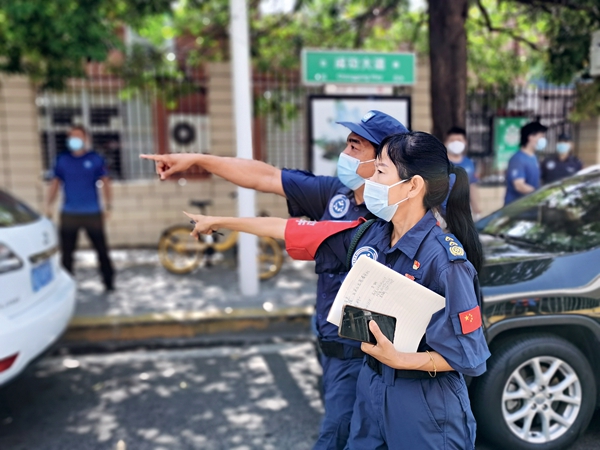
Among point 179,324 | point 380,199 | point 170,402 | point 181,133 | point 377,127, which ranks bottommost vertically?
point 170,402

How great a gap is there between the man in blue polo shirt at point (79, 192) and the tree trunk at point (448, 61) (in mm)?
3537

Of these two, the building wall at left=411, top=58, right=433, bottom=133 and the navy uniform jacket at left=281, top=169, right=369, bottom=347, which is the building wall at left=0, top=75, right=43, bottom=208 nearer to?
the building wall at left=411, top=58, right=433, bottom=133

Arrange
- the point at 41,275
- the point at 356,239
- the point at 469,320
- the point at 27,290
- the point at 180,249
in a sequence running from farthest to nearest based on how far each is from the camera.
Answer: the point at 180,249 < the point at 41,275 < the point at 27,290 < the point at 356,239 < the point at 469,320

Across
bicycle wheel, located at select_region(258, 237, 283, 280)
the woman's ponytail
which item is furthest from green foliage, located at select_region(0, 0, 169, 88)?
the woman's ponytail

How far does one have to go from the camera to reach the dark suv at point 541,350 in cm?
294

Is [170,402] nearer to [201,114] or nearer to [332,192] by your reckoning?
[332,192]

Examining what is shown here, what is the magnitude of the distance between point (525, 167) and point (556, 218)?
1.96 m

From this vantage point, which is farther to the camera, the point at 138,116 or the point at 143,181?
the point at 138,116

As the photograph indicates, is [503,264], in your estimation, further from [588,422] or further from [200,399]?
[200,399]

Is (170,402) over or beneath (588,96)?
beneath

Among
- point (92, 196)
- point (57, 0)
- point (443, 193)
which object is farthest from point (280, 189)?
point (57, 0)

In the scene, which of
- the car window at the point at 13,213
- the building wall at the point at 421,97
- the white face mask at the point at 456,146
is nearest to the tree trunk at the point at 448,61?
the white face mask at the point at 456,146

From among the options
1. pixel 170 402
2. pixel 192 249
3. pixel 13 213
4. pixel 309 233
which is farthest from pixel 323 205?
pixel 192 249

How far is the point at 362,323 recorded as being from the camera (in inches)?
69.7
